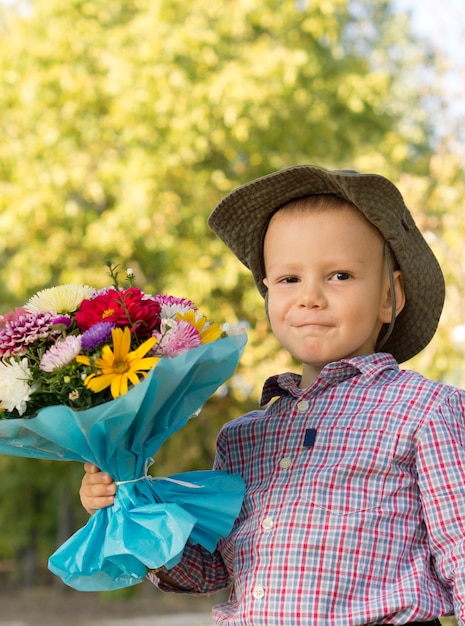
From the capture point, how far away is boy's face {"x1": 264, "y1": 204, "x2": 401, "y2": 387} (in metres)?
2.15

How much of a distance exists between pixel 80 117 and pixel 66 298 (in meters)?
8.35

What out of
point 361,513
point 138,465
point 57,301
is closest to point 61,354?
point 57,301

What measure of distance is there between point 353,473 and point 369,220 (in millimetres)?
581

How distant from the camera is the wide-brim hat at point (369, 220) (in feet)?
7.14

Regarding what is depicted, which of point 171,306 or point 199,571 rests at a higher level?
point 171,306

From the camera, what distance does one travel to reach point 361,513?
6.48 ft

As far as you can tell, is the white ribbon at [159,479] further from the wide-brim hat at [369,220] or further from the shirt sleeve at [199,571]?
the wide-brim hat at [369,220]

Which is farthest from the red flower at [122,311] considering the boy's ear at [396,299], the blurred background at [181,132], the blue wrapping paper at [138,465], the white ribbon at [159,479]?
the blurred background at [181,132]

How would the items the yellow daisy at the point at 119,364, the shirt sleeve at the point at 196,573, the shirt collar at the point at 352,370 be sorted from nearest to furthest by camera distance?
the yellow daisy at the point at 119,364 → the shirt collar at the point at 352,370 → the shirt sleeve at the point at 196,573

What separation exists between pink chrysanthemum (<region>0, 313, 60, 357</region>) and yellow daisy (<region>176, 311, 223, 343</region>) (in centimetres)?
26

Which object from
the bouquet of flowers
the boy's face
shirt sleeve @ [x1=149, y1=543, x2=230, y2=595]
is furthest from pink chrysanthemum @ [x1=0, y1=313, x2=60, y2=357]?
shirt sleeve @ [x1=149, y1=543, x2=230, y2=595]

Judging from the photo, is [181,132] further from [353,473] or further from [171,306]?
[353,473]

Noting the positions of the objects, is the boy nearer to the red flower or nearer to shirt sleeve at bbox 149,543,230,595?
shirt sleeve at bbox 149,543,230,595

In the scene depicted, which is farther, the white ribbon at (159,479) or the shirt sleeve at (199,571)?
the shirt sleeve at (199,571)
